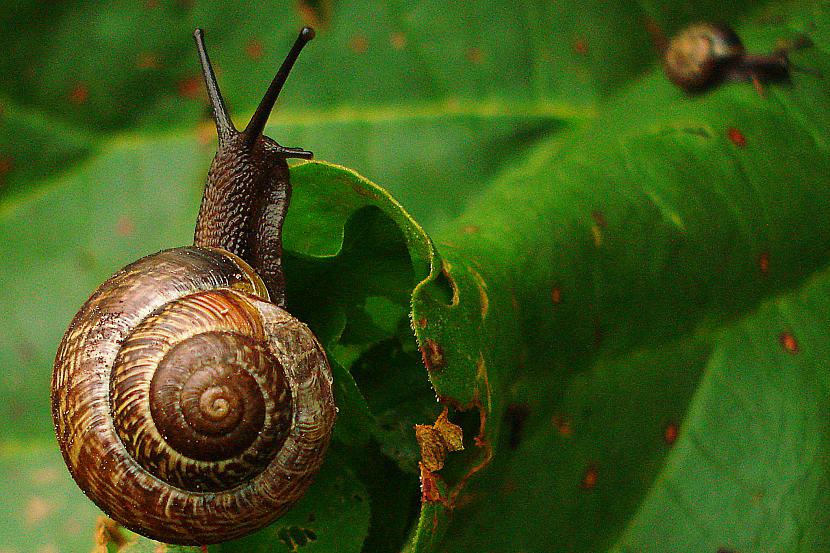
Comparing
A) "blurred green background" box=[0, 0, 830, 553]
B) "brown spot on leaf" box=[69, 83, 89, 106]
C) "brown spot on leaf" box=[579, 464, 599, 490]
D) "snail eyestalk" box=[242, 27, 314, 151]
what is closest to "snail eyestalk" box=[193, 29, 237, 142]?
"snail eyestalk" box=[242, 27, 314, 151]

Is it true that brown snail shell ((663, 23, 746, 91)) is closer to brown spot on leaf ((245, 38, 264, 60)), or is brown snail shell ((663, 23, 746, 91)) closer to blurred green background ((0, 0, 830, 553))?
blurred green background ((0, 0, 830, 553))

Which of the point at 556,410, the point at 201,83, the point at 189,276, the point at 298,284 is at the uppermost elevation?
the point at 201,83

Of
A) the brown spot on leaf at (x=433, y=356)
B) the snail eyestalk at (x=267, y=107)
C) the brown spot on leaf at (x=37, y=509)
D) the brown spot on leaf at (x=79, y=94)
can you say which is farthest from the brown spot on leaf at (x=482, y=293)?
the brown spot on leaf at (x=37, y=509)

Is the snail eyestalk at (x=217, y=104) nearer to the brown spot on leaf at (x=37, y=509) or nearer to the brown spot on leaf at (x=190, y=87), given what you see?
the brown spot on leaf at (x=190, y=87)

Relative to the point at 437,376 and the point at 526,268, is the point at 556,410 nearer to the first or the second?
the point at 526,268

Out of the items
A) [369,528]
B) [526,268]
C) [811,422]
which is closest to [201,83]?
[526,268]
